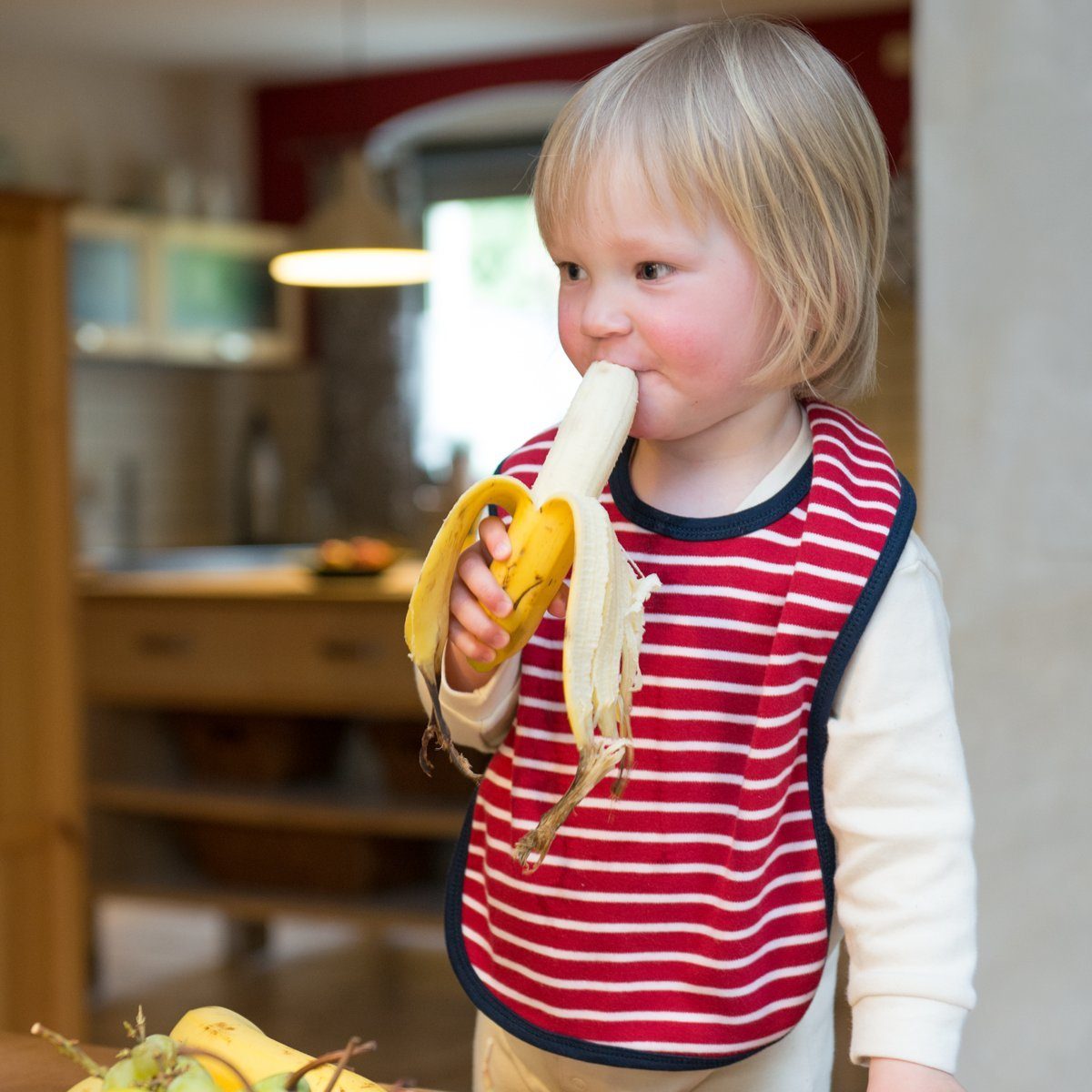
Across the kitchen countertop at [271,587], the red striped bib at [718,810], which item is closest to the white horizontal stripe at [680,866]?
the red striped bib at [718,810]

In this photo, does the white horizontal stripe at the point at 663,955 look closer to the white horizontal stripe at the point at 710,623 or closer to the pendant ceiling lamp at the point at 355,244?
the white horizontal stripe at the point at 710,623

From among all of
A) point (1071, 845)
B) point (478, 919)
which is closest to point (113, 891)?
point (1071, 845)

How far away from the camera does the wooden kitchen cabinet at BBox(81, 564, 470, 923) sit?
314 cm

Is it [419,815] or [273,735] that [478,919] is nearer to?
[419,815]

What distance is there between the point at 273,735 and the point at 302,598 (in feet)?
1.26

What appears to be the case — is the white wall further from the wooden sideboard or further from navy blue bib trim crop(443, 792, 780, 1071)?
the wooden sideboard

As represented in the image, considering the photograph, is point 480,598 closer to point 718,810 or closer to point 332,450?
point 718,810

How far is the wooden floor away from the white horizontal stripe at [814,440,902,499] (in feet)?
7.39

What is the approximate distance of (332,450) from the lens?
6.36 metres

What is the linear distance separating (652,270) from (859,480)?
0.58 feet

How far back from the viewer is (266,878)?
3.36m

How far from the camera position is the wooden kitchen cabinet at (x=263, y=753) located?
10.3ft

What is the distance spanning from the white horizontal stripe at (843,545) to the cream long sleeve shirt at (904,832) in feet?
0.06

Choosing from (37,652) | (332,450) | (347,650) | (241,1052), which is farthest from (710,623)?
(332,450)
